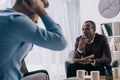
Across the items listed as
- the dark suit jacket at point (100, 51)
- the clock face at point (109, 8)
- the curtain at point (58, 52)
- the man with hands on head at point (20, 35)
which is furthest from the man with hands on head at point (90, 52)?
the curtain at point (58, 52)

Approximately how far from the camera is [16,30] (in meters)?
0.75

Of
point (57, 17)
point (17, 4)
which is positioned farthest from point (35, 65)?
point (17, 4)

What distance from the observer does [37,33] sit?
77 cm

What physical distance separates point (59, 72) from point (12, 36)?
5159 millimetres

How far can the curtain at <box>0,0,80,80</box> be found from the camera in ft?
17.2

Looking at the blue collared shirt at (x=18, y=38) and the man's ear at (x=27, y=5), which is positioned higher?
the man's ear at (x=27, y=5)

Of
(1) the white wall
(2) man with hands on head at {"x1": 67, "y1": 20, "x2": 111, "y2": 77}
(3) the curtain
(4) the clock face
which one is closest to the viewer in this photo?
(2) man with hands on head at {"x1": 67, "y1": 20, "x2": 111, "y2": 77}

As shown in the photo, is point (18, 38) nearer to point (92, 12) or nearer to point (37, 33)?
point (37, 33)

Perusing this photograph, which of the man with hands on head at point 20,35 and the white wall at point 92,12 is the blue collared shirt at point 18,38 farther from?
the white wall at point 92,12

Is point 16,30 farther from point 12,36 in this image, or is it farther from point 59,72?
point 59,72

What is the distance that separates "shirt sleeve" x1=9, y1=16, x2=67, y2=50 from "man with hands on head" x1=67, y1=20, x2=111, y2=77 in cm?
134

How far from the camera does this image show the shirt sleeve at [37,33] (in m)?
0.75

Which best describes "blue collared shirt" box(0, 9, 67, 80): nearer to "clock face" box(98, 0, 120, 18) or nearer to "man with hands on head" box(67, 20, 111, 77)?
"man with hands on head" box(67, 20, 111, 77)

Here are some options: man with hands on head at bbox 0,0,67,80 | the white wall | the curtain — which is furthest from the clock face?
man with hands on head at bbox 0,0,67,80
